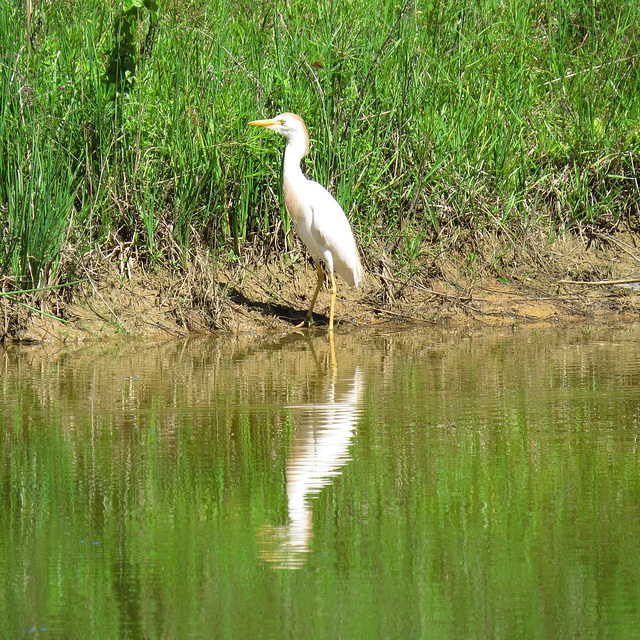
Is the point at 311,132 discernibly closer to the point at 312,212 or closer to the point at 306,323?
the point at 312,212

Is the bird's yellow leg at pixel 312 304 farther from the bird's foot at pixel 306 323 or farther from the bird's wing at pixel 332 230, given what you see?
the bird's wing at pixel 332 230

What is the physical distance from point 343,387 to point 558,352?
5.44 ft

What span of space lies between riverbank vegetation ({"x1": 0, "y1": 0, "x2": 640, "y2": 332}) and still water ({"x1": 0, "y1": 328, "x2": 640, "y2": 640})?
1693 mm

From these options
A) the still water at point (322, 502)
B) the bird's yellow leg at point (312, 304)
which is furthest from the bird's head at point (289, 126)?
the still water at point (322, 502)

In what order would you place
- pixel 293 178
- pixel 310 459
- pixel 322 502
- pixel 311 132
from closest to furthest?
pixel 322 502 < pixel 310 459 < pixel 293 178 < pixel 311 132

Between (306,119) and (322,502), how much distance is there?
4957 mm

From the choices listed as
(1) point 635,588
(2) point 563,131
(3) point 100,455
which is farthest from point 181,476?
(2) point 563,131

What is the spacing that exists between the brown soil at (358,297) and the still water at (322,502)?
124 cm

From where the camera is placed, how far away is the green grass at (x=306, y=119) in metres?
6.77

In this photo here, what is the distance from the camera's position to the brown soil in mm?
6891

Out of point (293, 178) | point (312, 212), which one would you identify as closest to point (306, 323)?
point (312, 212)

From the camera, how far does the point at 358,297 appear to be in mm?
7789

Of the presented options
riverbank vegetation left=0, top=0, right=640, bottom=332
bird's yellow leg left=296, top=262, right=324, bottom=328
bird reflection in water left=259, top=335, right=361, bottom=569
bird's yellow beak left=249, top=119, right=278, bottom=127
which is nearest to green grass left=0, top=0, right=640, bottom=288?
riverbank vegetation left=0, top=0, right=640, bottom=332

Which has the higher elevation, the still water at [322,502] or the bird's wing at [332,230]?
the bird's wing at [332,230]
